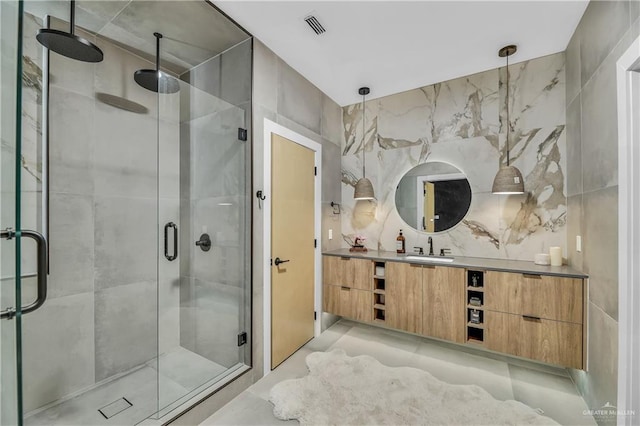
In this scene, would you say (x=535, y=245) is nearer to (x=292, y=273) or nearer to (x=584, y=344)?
(x=584, y=344)

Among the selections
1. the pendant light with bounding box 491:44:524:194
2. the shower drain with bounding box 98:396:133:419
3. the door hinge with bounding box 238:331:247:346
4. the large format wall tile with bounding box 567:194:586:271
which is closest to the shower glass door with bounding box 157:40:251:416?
the door hinge with bounding box 238:331:247:346

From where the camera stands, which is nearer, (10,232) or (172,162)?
(10,232)

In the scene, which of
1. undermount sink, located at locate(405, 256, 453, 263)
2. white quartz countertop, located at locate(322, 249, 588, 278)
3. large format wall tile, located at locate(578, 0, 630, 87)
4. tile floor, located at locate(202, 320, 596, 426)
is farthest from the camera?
Result: undermount sink, located at locate(405, 256, 453, 263)

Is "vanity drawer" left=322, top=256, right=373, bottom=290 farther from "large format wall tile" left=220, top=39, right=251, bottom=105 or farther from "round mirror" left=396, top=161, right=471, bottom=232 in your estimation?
"large format wall tile" left=220, top=39, right=251, bottom=105

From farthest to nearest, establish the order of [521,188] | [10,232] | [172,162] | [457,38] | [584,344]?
1. [172,162]
2. [521,188]
3. [457,38]
4. [584,344]
5. [10,232]

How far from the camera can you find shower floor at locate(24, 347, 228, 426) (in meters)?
1.82

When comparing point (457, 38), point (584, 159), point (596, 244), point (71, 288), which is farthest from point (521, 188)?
point (71, 288)

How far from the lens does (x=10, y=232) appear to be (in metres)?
0.71

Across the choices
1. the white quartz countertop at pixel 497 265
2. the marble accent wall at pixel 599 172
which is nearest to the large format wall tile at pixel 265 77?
the white quartz countertop at pixel 497 265

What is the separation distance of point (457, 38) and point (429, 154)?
121 centimetres

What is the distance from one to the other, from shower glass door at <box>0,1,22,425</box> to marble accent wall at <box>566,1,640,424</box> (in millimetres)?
2466

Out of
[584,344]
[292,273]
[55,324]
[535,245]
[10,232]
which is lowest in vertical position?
[584,344]

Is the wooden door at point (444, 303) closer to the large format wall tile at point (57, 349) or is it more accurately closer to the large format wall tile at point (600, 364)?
the large format wall tile at point (600, 364)

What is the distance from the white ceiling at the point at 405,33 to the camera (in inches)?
78.9
